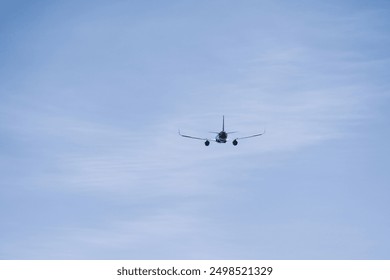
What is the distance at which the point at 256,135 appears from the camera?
19438 centimetres
